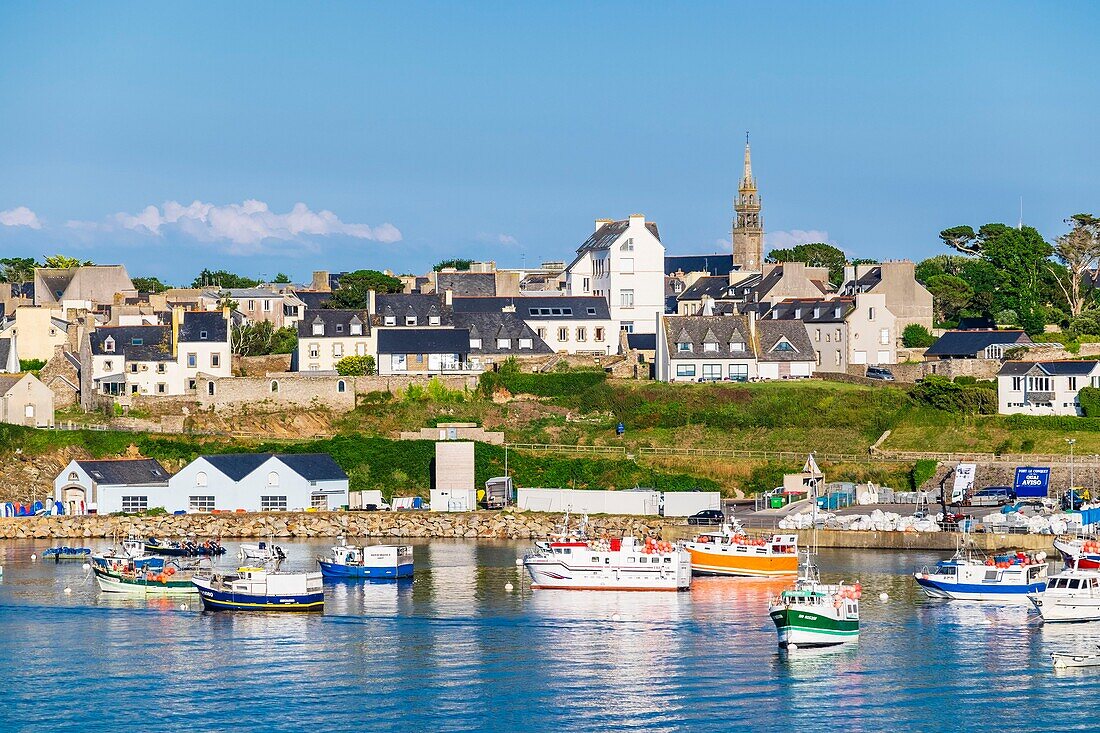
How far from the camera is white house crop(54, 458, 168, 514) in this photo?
7750 cm

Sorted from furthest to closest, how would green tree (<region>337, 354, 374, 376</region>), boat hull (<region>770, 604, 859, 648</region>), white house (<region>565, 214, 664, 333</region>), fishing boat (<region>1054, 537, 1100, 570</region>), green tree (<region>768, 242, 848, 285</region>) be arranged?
green tree (<region>768, 242, 848, 285</region>) < white house (<region>565, 214, 664, 333</region>) < green tree (<region>337, 354, 374, 376</region>) < fishing boat (<region>1054, 537, 1100, 570</region>) < boat hull (<region>770, 604, 859, 648</region>)

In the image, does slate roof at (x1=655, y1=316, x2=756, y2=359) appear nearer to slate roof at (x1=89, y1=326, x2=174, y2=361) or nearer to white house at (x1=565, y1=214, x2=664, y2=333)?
white house at (x1=565, y1=214, x2=664, y2=333)

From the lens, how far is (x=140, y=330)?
9144 cm

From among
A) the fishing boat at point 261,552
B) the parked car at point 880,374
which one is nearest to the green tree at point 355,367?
the fishing boat at point 261,552

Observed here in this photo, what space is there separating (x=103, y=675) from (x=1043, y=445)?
46992 millimetres

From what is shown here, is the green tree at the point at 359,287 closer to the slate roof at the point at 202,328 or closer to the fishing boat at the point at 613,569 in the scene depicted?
the slate roof at the point at 202,328

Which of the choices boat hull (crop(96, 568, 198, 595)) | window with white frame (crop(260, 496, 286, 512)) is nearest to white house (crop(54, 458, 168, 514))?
window with white frame (crop(260, 496, 286, 512))

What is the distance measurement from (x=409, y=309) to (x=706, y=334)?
53.9 feet

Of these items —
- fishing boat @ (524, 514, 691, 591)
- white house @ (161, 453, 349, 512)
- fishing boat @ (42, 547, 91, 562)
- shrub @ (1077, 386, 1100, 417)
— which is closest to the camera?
fishing boat @ (524, 514, 691, 591)

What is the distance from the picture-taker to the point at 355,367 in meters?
88.9

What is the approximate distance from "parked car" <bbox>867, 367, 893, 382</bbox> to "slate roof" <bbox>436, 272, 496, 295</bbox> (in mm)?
27179

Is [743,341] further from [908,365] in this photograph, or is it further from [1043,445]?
[1043,445]

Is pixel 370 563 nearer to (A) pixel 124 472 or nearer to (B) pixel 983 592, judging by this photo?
(A) pixel 124 472

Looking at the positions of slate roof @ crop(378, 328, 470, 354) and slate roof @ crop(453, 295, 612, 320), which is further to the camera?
slate roof @ crop(453, 295, 612, 320)
